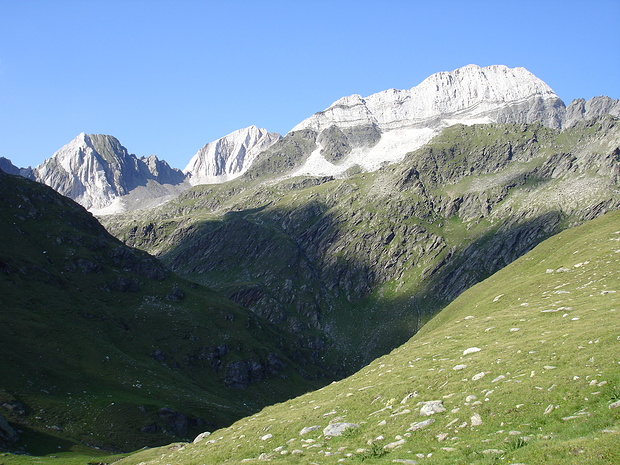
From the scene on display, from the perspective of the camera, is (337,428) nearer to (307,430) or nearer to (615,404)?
(307,430)

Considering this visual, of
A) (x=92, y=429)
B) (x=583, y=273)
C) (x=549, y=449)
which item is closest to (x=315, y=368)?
(x=92, y=429)

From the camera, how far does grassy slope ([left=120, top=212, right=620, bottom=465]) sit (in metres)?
18.4

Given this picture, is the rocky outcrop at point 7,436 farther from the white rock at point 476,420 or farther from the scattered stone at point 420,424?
the white rock at point 476,420

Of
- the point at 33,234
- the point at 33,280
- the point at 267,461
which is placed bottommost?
the point at 267,461

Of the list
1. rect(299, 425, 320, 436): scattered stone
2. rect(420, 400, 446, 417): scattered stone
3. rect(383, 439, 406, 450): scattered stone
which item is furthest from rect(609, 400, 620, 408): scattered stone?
rect(299, 425, 320, 436): scattered stone

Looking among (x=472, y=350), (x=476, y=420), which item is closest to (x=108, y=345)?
(x=472, y=350)

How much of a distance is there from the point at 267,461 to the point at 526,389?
1476 cm

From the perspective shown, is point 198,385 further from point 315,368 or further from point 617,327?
point 617,327

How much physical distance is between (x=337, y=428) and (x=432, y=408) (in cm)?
622

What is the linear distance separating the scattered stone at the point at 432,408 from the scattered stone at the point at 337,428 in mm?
4297

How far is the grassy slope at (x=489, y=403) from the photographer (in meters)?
18.4

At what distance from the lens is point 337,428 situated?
1101 inches

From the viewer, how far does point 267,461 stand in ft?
83.1

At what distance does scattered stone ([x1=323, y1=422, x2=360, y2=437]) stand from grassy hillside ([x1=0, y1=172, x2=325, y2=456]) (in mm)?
62077
